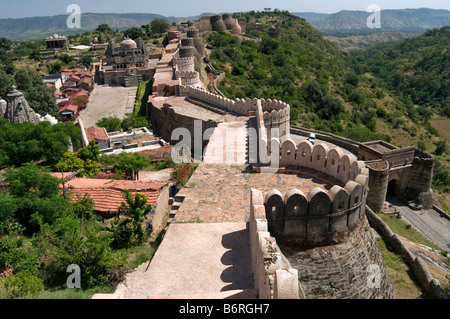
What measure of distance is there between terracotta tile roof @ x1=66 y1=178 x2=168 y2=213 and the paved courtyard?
707 inches

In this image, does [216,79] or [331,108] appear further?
[331,108]

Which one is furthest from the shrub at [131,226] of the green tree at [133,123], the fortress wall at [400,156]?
the fortress wall at [400,156]

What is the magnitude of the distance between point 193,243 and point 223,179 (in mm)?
3507

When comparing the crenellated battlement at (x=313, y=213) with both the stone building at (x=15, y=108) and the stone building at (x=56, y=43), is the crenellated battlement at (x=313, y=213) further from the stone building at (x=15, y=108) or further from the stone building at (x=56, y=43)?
the stone building at (x=56, y=43)

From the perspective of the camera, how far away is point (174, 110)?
886 inches

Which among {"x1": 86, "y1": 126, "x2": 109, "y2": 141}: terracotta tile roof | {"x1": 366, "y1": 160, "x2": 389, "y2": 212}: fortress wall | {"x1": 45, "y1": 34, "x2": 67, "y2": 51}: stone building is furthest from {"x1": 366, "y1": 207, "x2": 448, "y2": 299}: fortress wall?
{"x1": 45, "y1": 34, "x2": 67, "y2": 51}: stone building

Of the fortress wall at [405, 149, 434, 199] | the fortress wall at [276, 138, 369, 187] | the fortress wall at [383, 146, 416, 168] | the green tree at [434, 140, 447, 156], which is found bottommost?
the green tree at [434, 140, 447, 156]

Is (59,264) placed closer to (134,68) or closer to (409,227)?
(409,227)

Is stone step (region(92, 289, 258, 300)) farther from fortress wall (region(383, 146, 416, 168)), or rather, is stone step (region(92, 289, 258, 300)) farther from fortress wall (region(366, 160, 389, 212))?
fortress wall (region(383, 146, 416, 168))

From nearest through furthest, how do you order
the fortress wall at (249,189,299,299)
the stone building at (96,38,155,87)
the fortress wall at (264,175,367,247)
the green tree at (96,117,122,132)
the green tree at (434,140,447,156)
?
the fortress wall at (249,189,299,299), the fortress wall at (264,175,367,247), the green tree at (96,117,122,132), the stone building at (96,38,155,87), the green tree at (434,140,447,156)

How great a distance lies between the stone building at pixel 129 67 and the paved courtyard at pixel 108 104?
47.9 inches

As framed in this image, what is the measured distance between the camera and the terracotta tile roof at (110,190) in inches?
393

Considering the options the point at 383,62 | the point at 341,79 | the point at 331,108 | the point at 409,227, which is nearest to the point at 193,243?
the point at 409,227

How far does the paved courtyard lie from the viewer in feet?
97.2
